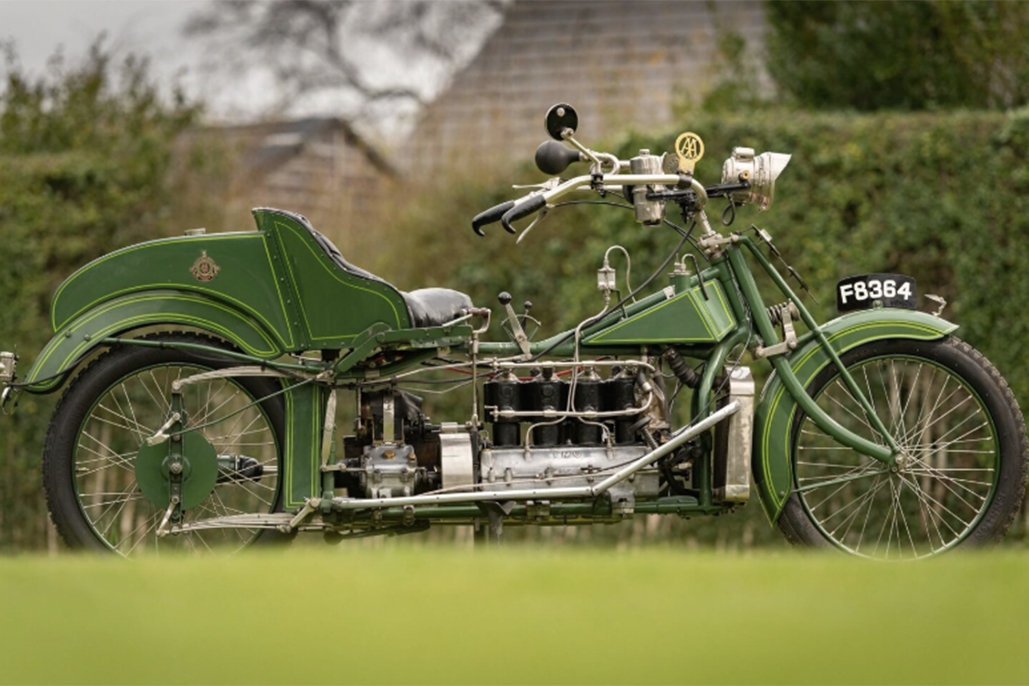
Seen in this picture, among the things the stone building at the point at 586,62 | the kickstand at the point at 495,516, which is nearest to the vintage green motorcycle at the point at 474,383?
the kickstand at the point at 495,516

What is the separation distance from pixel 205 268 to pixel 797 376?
2.19 m

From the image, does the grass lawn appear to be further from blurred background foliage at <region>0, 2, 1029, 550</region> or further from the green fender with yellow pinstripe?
blurred background foliage at <region>0, 2, 1029, 550</region>

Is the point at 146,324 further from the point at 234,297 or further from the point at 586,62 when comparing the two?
the point at 586,62

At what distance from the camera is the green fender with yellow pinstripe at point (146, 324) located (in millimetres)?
5484

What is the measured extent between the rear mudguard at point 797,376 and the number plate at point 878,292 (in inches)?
4.4

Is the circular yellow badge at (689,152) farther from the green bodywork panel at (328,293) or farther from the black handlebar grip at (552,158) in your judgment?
the green bodywork panel at (328,293)

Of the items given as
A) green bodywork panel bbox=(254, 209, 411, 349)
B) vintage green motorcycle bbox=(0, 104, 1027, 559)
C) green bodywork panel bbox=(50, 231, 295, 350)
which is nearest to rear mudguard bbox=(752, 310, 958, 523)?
vintage green motorcycle bbox=(0, 104, 1027, 559)

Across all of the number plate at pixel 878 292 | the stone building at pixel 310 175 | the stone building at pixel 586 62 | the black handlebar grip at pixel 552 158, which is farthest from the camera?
the stone building at pixel 586 62

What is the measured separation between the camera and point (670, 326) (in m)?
→ 5.57

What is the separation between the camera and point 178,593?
12.8ft

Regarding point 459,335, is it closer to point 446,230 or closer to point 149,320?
point 149,320

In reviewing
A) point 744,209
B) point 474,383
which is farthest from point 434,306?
point 744,209

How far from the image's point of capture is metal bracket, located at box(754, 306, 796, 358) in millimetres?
5621

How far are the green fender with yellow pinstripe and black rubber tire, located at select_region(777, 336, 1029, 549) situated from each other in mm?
1977
